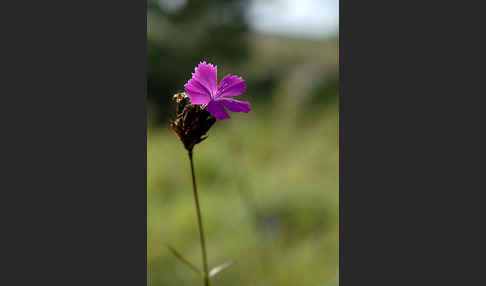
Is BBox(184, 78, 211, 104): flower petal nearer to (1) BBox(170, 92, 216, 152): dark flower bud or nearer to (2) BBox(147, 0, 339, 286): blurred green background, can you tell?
(1) BBox(170, 92, 216, 152): dark flower bud

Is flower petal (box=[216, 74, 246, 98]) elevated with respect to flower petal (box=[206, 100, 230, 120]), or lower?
elevated

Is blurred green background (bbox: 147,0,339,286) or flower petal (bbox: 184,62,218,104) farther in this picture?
blurred green background (bbox: 147,0,339,286)

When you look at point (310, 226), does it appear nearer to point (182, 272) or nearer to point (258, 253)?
point (258, 253)

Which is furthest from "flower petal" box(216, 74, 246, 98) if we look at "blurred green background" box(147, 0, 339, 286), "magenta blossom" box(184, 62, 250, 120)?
"blurred green background" box(147, 0, 339, 286)

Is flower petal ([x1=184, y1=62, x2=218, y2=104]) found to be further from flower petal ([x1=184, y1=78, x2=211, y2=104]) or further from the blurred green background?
the blurred green background

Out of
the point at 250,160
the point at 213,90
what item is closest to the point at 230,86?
the point at 213,90

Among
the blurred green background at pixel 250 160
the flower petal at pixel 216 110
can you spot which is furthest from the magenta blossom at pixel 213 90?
the blurred green background at pixel 250 160

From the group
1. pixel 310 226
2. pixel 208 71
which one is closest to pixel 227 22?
pixel 310 226
